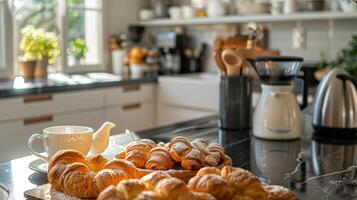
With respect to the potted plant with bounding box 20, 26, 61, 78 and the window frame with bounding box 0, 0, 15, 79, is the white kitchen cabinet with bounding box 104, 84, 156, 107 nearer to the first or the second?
the potted plant with bounding box 20, 26, 61, 78

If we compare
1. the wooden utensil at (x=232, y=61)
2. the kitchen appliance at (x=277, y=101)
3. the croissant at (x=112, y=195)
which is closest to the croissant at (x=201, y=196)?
the croissant at (x=112, y=195)

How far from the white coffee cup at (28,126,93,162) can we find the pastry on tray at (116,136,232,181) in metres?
0.15

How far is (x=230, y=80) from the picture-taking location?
1.88 meters

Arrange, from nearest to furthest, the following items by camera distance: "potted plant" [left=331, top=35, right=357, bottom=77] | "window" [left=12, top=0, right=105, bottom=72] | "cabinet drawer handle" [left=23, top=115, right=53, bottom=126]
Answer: "potted plant" [left=331, top=35, right=357, bottom=77], "cabinet drawer handle" [left=23, top=115, right=53, bottom=126], "window" [left=12, top=0, right=105, bottom=72]

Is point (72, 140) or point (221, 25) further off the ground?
point (221, 25)

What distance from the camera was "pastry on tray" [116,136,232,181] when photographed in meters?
1.07

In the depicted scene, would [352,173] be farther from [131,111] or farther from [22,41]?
[22,41]

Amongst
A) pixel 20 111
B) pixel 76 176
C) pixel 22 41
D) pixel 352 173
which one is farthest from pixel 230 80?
pixel 22 41

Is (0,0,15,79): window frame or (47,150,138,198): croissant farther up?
(0,0,15,79): window frame

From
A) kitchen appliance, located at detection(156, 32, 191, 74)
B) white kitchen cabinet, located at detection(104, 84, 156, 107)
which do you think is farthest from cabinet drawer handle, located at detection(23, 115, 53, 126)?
kitchen appliance, located at detection(156, 32, 191, 74)

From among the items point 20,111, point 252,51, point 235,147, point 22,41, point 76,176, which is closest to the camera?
point 76,176

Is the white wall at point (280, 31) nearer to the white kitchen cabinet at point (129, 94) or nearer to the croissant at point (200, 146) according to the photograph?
the white kitchen cabinet at point (129, 94)

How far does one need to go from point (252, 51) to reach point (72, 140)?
89cm

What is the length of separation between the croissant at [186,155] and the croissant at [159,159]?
0.05 ft
